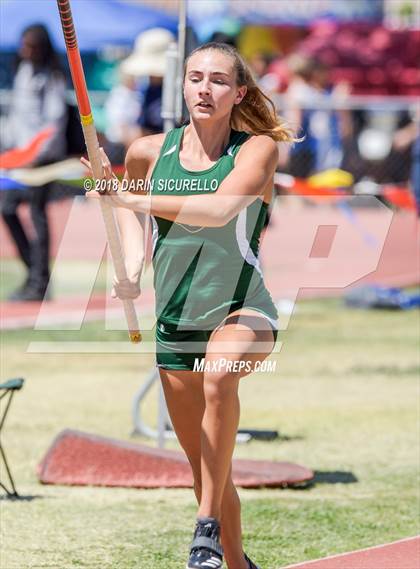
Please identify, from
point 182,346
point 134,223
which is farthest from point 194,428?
point 134,223

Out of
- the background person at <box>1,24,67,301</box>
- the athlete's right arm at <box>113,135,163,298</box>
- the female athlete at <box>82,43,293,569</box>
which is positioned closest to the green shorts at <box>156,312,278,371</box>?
the female athlete at <box>82,43,293,569</box>

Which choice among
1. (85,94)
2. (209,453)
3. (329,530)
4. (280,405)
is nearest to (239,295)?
(209,453)

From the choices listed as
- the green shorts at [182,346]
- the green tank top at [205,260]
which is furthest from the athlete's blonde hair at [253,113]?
the green shorts at [182,346]

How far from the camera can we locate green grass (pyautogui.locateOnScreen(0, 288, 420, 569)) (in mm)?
6414

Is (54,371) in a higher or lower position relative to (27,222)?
lower

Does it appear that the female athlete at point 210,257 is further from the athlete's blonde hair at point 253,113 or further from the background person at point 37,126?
the background person at point 37,126

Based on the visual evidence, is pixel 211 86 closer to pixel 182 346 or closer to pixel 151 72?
pixel 182 346

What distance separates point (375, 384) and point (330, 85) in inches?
670

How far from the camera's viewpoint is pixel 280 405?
9797 millimetres

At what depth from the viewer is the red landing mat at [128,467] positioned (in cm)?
748

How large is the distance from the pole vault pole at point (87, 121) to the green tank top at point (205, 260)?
6.7 inches

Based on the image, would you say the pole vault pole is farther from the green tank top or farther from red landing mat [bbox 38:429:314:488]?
red landing mat [bbox 38:429:314:488]

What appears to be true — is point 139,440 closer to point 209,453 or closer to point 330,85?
point 209,453

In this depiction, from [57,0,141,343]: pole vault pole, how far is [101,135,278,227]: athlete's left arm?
0.17 m
